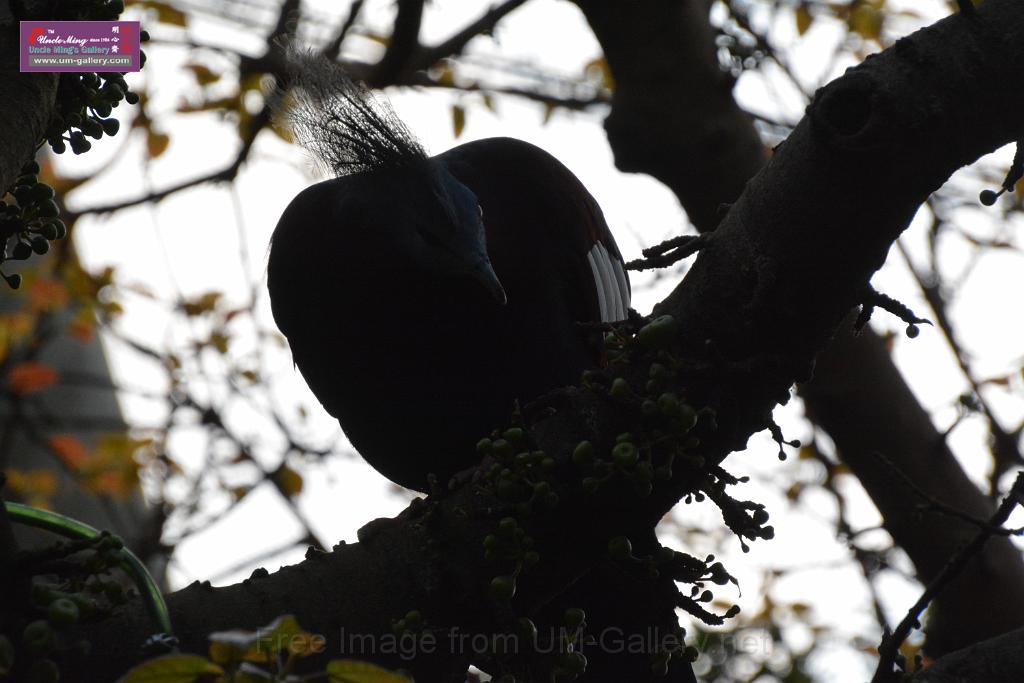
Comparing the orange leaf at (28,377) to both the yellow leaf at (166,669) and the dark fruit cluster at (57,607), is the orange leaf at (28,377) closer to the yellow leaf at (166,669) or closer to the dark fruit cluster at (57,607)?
the dark fruit cluster at (57,607)

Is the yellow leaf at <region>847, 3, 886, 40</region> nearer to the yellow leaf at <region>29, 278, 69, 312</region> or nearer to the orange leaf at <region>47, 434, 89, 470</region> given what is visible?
the yellow leaf at <region>29, 278, 69, 312</region>

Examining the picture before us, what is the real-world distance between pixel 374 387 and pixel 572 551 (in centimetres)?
107

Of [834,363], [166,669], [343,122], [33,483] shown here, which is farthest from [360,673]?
[33,483]

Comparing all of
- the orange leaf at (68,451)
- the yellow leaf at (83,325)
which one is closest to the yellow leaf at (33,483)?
the orange leaf at (68,451)

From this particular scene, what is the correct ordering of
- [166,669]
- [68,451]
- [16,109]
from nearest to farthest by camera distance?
[166,669], [16,109], [68,451]

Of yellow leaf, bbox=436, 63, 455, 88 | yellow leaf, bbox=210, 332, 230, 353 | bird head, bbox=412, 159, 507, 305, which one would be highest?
yellow leaf, bbox=436, 63, 455, 88

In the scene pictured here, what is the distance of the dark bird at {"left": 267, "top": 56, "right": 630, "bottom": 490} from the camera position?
7.75ft

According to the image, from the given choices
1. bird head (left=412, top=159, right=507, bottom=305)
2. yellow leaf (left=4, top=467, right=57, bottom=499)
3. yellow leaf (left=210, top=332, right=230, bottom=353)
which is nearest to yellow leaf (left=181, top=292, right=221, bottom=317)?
yellow leaf (left=210, top=332, right=230, bottom=353)

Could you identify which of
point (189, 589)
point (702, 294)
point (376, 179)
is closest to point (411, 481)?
point (376, 179)

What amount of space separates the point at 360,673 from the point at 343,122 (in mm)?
1776

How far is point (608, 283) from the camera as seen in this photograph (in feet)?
9.04

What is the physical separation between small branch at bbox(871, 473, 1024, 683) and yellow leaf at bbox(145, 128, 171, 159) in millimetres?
3841

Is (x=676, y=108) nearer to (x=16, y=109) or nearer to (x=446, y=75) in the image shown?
(x=16, y=109)

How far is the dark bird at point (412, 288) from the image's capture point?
236 cm
